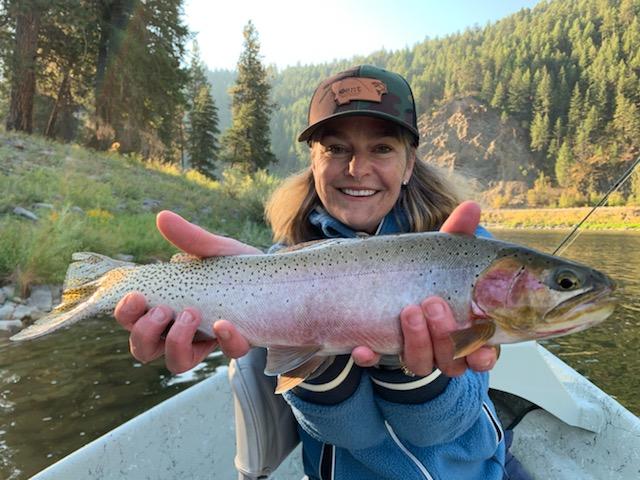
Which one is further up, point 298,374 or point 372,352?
point 372,352

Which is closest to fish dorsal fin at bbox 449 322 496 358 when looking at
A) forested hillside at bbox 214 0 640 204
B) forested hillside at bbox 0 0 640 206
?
forested hillside at bbox 0 0 640 206

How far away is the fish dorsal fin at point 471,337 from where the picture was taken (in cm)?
169

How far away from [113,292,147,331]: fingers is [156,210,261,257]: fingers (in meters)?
0.29

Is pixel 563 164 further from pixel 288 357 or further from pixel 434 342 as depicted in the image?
pixel 288 357

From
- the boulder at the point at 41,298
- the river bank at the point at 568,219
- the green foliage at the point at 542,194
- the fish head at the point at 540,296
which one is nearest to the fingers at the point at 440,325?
the fish head at the point at 540,296

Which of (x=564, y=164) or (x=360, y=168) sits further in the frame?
(x=564, y=164)

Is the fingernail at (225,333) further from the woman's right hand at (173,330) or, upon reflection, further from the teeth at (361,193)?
the teeth at (361,193)

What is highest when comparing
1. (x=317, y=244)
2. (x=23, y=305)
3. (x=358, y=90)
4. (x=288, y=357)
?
(x=358, y=90)

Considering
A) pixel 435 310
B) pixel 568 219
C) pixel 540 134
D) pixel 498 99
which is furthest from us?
pixel 498 99

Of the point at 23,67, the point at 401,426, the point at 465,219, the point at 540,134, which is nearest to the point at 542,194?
the point at 540,134

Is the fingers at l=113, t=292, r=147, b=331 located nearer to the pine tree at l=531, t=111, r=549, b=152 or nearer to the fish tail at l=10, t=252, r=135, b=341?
the fish tail at l=10, t=252, r=135, b=341

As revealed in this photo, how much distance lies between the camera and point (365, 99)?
2.27 metres

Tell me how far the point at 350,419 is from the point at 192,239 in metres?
1.06

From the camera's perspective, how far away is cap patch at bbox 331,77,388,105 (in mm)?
2277
